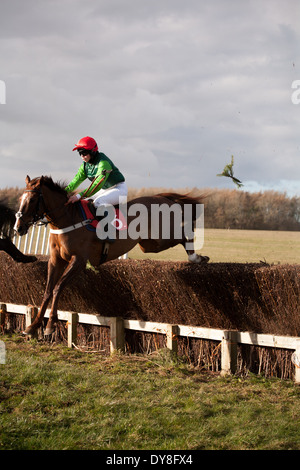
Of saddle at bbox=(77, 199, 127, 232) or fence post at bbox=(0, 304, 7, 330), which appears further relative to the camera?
fence post at bbox=(0, 304, 7, 330)

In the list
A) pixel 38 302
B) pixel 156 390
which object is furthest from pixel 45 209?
pixel 156 390

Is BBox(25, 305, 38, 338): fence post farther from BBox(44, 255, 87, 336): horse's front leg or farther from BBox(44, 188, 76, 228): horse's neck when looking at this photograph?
BBox(44, 188, 76, 228): horse's neck

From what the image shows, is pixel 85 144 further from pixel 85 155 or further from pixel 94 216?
pixel 94 216

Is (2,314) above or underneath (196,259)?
underneath

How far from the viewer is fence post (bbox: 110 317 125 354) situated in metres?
6.33

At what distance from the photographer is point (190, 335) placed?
5719 millimetres

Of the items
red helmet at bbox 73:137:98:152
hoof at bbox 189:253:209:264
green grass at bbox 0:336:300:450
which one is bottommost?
green grass at bbox 0:336:300:450

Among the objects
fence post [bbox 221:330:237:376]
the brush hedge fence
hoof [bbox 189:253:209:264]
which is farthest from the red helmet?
fence post [bbox 221:330:237:376]

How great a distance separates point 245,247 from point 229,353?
1899 cm

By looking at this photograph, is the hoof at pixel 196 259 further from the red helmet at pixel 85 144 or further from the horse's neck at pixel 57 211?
the red helmet at pixel 85 144

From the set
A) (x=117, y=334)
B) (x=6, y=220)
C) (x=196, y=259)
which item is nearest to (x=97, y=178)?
(x=196, y=259)
